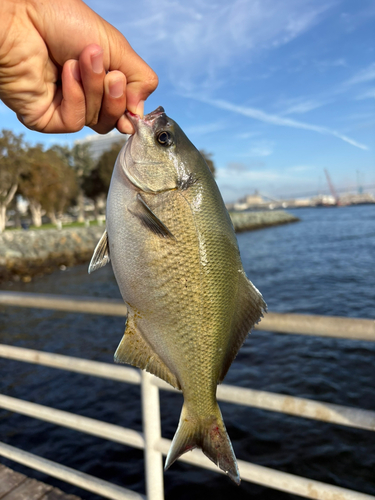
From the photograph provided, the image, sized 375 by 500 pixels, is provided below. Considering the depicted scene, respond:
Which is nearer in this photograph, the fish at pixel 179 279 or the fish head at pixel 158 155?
the fish at pixel 179 279

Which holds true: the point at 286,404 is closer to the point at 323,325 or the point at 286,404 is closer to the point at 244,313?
the point at 323,325

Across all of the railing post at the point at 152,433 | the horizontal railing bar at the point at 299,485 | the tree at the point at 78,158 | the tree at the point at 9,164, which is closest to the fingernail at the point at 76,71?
the railing post at the point at 152,433

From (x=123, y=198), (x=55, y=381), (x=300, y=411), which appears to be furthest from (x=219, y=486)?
(x=123, y=198)

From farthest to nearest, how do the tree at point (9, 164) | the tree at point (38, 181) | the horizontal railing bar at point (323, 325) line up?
the tree at point (38, 181)
the tree at point (9, 164)
the horizontal railing bar at point (323, 325)

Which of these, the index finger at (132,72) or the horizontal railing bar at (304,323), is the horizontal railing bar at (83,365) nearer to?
the horizontal railing bar at (304,323)

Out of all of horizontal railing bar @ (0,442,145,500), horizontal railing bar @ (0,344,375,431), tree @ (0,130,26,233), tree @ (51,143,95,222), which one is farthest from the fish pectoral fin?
tree @ (51,143,95,222)

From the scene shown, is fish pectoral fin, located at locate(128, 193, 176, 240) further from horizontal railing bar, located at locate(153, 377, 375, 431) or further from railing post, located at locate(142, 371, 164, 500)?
railing post, located at locate(142, 371, 164, 500)

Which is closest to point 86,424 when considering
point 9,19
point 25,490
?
point 25,490
